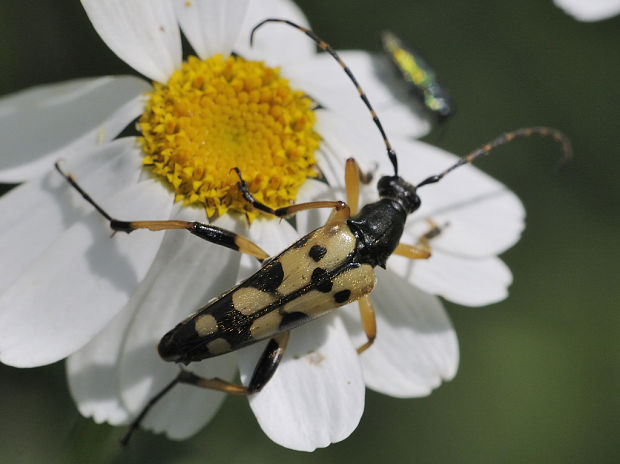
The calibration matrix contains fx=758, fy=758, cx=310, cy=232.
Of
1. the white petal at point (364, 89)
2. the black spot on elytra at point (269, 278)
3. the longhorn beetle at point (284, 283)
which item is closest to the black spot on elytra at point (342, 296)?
the longhorn beetle at point (284, 283)

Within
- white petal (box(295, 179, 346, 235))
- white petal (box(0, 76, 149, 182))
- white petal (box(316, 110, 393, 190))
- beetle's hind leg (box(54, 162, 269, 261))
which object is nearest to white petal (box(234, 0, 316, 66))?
white petal (box(316, 110, 393, 190))

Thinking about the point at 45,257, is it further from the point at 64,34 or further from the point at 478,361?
the point at 478,361

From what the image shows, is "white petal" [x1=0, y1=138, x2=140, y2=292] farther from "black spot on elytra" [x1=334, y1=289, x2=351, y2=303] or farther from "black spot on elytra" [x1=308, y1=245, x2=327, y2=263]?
"black spot on elytra" [x1=334, y1=289, x2=351, y2=303]

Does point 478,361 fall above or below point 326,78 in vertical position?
below

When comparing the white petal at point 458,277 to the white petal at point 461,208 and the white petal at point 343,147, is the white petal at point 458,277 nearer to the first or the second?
the white petal at point 461,208

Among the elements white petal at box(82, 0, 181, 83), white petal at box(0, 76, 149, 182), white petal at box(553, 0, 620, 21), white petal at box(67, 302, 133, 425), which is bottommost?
white petal at box(67, 302, 133, 425)

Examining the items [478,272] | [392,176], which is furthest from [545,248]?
[392,176]
